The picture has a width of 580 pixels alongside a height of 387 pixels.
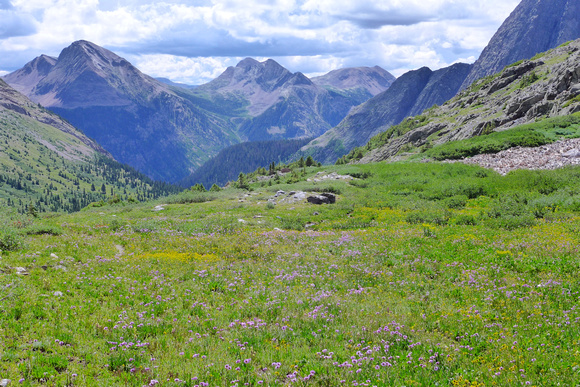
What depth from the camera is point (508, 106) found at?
81125mm

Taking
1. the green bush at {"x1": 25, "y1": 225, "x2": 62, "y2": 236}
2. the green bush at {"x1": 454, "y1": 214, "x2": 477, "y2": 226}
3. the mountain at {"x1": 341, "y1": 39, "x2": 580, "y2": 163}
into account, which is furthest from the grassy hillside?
the green bush at {"x1": 25, "y1": 225, "x2": 62, "y2": 236}

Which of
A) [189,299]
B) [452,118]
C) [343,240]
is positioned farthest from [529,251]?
[452,118]

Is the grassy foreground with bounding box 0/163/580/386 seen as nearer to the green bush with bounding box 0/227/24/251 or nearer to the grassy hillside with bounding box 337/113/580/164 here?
the green bush with bounding box 0/227/24/251

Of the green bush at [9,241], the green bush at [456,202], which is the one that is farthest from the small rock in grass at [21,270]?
the green bush at [456,202]

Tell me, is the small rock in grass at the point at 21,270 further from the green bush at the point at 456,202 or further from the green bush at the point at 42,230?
the green bush at the point at 456,202

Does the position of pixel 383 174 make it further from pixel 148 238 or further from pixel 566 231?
pixel 148 238

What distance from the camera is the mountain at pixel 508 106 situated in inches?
2726

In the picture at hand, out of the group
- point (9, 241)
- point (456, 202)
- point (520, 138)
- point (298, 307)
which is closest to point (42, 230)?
point (9, 241)

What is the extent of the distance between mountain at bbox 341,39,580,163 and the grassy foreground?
200 feet

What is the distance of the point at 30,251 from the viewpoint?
14102 mm

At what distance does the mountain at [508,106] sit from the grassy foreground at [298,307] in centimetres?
6111

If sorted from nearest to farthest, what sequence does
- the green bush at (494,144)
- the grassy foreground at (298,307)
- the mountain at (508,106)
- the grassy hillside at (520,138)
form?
the grassy foreground at (298,307)
the grassy hillside at (520,138)
the green bush at (494,144)
the mountain at (508,106)

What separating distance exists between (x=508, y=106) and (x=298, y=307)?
93.2 metres

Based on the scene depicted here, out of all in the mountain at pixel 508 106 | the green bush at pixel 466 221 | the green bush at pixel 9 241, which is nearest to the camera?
the green bush at pixel 9 241
